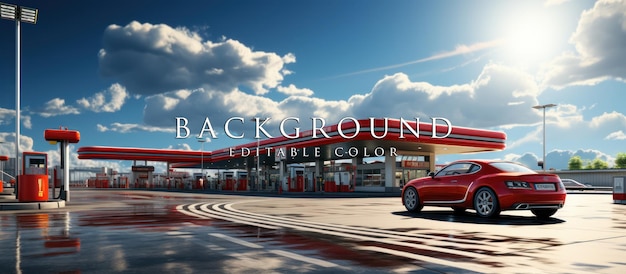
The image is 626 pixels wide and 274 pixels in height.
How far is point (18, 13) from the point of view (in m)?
19.9

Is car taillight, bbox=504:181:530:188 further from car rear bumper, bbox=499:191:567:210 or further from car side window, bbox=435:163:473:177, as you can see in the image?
car side window, bbox=435:163:473:177

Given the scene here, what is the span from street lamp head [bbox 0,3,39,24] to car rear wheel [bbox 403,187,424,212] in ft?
52.4

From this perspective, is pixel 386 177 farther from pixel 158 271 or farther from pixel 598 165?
pixel 598 165

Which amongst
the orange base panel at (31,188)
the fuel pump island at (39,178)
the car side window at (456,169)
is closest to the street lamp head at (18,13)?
the fuel pump island at (39,178)

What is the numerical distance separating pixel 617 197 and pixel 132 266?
20.9 m

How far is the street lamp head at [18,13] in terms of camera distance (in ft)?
64.5

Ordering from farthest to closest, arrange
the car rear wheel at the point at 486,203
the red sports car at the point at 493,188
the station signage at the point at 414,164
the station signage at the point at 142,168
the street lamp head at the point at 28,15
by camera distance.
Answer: the station signage at the point at 142,168
the station signage at the point at 414,164
the street lamp head at the point at 28,15
the car rear wheel at the point at 486,203
the red sports car at the point at 493,188

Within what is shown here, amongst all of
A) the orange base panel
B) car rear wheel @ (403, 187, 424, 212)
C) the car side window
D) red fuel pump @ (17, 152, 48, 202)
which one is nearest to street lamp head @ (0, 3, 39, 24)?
red fuel pump @ (17, 152, 48, 202)

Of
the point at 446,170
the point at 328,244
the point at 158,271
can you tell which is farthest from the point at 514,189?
the point at 158,271

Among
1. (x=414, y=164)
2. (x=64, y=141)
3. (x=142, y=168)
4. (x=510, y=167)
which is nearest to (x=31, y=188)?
(x=64, y=141)

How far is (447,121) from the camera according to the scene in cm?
3825

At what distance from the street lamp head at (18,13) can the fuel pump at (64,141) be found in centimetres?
454

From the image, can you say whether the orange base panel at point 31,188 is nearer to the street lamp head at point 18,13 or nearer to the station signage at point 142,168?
the street lamp head at point 18,13

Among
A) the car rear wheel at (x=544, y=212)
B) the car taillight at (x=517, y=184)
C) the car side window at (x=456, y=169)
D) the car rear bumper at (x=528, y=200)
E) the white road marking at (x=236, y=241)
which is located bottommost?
the car rear wheel at (x=544, y=212)
